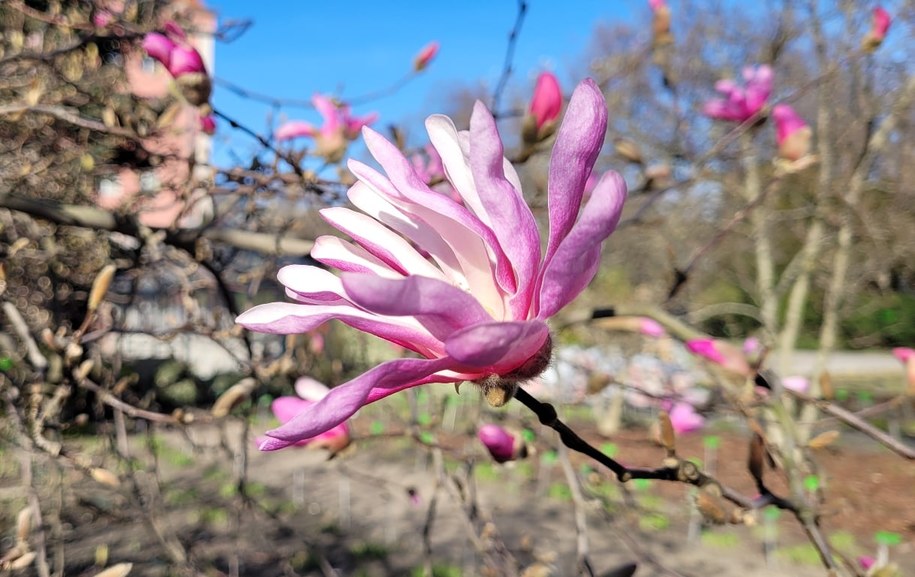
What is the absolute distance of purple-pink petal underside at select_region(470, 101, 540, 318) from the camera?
1.41 feet

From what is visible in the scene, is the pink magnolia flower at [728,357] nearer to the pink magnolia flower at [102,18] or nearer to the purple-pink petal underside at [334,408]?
the purple-pink petal underside at [334,408]

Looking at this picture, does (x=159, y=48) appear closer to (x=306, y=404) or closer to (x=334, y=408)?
(x=306, y=404)

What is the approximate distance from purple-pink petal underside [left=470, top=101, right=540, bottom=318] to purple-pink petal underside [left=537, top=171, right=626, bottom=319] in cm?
4

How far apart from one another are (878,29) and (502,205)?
146 centimetres

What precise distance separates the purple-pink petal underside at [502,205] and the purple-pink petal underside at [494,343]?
5 centimetres

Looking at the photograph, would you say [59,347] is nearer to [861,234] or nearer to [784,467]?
[784,467]

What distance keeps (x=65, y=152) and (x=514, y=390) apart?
228cm

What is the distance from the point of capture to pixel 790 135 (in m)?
1.34

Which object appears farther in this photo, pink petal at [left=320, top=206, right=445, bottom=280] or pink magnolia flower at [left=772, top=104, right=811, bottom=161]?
pink magnolia flower at [left=772, top=104, right=811, bottom=161]

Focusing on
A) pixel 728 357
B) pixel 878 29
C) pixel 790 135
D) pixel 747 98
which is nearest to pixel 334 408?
pixel 728 357

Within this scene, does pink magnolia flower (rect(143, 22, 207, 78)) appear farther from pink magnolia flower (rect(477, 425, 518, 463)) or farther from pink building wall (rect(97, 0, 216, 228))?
pink magnolia flower (rect(477, 425, 518, 463))

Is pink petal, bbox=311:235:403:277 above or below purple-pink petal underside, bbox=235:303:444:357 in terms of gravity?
above

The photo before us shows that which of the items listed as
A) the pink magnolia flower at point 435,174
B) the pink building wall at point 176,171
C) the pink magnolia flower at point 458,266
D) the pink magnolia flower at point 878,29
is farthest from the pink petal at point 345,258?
the pink magnolia flower at point 878,29

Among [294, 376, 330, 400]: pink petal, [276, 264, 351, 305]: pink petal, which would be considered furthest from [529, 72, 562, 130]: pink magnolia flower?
[276, 264, 351, 305]: pink petal
